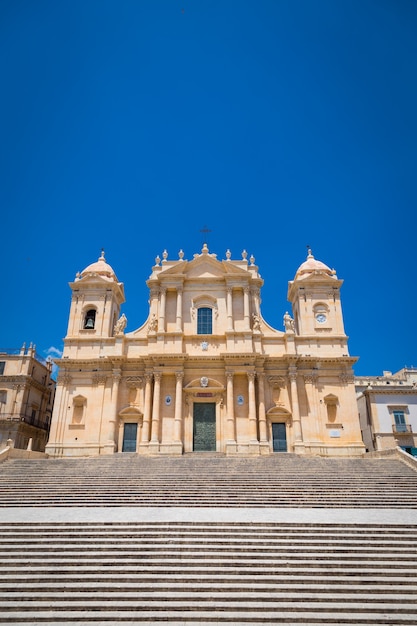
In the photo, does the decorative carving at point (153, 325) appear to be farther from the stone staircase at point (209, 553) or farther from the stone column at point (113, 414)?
the stone staircase at point (209, 553)

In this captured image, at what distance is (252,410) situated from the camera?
2747 centimetres

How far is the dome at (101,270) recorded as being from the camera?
3284cm

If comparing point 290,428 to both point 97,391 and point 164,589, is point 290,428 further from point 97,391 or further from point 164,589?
point 164,589

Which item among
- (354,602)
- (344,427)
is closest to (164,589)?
(354,602)

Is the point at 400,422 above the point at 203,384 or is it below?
below

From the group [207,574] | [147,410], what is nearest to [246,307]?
[147,410]

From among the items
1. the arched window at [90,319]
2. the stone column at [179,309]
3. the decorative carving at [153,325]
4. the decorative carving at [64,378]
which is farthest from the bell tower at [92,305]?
the stone column at [179,309]

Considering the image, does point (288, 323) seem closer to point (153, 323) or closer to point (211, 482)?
point (153, 323)

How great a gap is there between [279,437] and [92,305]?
15.4 meters

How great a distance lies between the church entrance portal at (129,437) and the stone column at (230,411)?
19.2ft

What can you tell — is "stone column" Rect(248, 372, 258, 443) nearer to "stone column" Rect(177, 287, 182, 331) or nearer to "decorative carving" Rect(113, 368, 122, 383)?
"stone column" Rect(177, 287, 182, 331)

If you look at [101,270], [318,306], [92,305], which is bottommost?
[318,306]

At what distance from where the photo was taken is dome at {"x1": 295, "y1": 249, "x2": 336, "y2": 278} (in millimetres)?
32759

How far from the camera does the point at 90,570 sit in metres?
10.3
